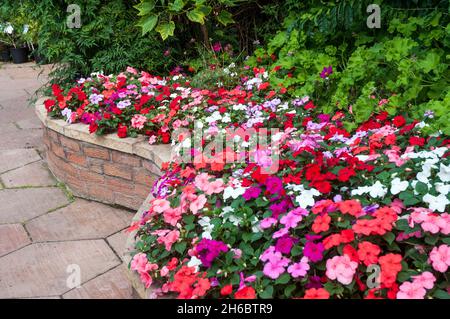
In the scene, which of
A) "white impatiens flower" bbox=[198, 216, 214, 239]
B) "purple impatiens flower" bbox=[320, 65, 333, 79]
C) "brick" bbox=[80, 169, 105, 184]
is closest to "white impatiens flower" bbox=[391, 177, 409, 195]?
"white impatiens flower" bbox=[198, 216, 214, 239]

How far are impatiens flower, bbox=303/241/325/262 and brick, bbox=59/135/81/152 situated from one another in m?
1.98

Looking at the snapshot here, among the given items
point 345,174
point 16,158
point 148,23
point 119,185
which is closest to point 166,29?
point 148,23

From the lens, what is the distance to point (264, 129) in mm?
2656

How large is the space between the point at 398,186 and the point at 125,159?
66.0 inches

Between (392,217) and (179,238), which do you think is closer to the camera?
(392,217)

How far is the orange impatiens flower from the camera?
164 cm

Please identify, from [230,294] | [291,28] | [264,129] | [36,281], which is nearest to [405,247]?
[230,294]

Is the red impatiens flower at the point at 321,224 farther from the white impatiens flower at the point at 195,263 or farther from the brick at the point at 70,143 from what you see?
the brick at the point at 70,143

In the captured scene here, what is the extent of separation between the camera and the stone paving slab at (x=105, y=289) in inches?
93.5

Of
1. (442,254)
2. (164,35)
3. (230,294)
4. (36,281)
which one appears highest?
(164,35)

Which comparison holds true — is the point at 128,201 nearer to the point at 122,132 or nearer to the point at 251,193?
the point at 122,132

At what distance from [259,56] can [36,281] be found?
216cm

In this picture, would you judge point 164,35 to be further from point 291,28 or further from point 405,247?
point 405,247

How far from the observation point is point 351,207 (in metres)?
1.65
